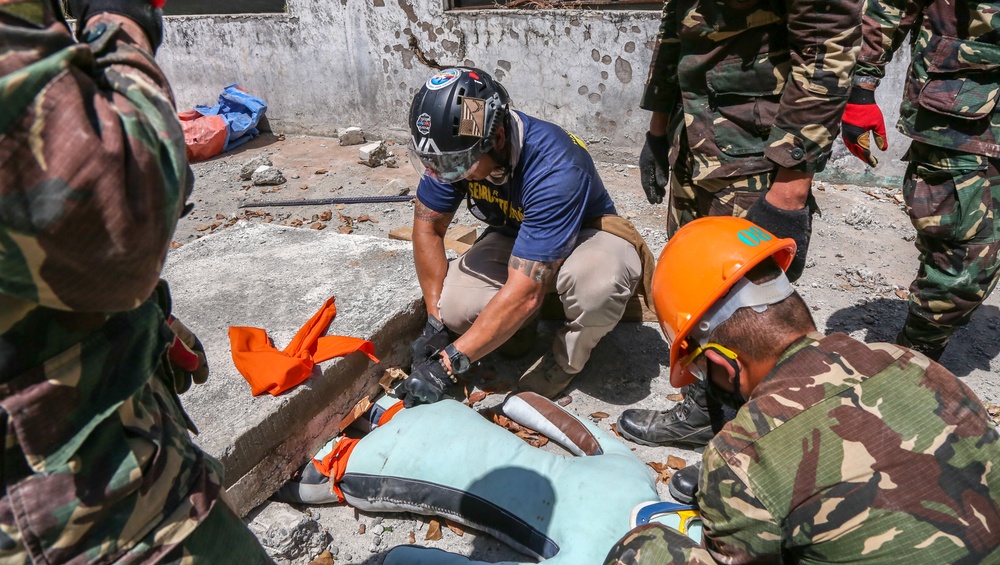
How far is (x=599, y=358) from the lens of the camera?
3285 millimetres

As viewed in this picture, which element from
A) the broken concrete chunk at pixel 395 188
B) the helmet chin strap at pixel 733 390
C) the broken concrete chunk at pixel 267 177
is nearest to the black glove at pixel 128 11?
the helmet chin strap at pixel 733 390

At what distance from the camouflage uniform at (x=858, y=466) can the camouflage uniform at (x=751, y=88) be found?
1009mm

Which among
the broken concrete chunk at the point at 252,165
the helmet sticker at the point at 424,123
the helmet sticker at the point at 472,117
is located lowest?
the broken concrete chunk at the point at 252,165

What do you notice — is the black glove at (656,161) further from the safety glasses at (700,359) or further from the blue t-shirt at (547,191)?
the safety glasses at (700,359)

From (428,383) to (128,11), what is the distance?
1.77 metres

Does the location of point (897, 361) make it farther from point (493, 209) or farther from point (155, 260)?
point (493, 209)

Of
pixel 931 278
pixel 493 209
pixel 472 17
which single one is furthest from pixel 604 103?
pixel 931 278

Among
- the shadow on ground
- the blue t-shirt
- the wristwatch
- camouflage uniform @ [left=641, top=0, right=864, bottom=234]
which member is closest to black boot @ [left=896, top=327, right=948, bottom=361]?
the shadow on ground

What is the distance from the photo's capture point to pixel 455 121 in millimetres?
2600

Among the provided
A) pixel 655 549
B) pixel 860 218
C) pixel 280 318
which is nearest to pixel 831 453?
pixel 655 549

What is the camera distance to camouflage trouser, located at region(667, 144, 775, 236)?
2.52m

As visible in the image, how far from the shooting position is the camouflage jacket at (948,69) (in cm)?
255

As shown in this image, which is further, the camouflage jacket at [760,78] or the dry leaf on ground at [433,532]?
the dry leaf on ground at [433,532]

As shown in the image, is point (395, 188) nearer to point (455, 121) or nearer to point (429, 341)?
point (429, 341)
